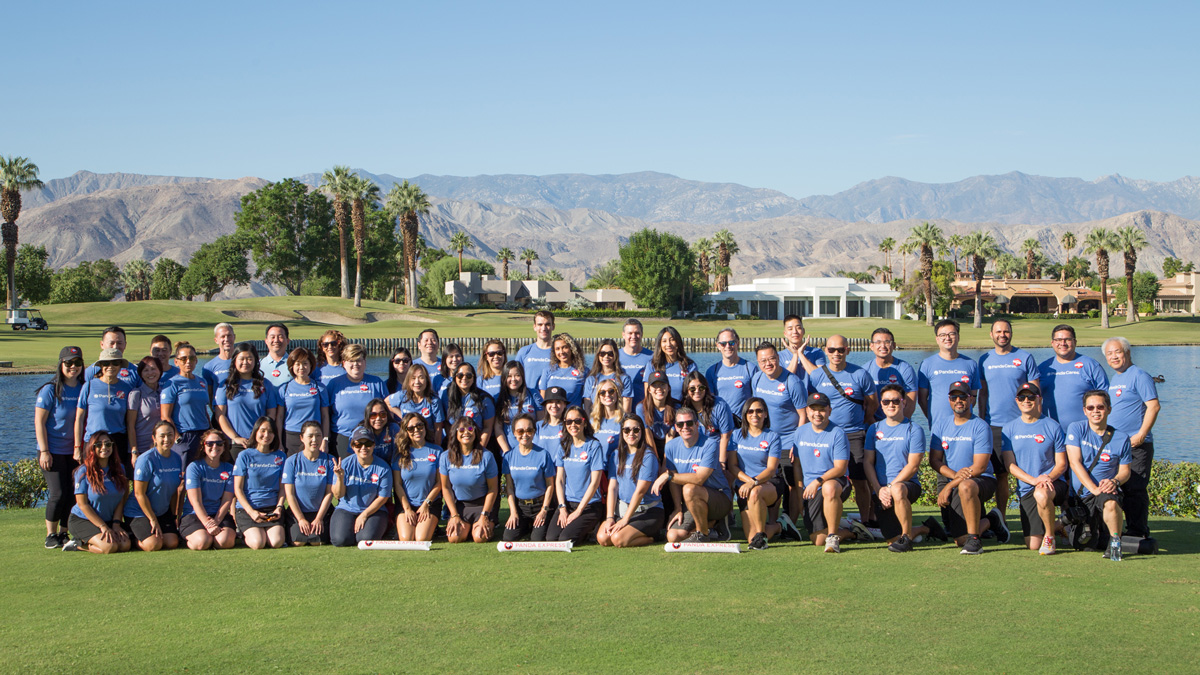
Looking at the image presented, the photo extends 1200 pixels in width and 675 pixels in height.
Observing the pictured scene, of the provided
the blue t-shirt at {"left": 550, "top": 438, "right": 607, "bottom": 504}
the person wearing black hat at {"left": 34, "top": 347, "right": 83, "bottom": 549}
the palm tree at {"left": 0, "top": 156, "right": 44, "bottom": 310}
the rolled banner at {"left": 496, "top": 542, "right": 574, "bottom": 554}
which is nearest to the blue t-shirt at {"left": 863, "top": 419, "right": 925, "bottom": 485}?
the blue t-shirt at {"left": 550, "top": 438, "right": 607, "bottom": 504}

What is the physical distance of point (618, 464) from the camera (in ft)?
28.1

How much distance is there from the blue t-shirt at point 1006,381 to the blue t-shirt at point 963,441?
0.78 meters

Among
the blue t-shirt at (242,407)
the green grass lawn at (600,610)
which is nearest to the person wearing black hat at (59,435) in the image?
the green grass lawn at (600,610)

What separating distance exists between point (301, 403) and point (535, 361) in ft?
8.25

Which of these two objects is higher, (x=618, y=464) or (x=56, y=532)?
(x=618, y=464)

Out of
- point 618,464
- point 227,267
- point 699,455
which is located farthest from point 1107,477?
point 227,267

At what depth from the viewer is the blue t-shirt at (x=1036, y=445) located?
8.19 metres

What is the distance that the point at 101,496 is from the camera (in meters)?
8.31

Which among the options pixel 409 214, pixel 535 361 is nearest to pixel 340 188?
pixel 409 214

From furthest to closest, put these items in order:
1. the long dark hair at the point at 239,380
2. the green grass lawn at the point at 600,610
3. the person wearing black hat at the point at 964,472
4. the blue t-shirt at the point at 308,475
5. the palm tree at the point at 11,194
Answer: the palm tree at the point at 11,194, the long dark hair at the point at 239,380, the blue t-shirt at the point at 308,475, the person wearing black hat at the point at 964,472, the green grass lawn at the point at 600,610

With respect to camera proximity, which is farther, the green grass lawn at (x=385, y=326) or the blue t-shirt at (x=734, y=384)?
the green grass lawn at (x=385, y=326)

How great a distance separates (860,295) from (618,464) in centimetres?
8708

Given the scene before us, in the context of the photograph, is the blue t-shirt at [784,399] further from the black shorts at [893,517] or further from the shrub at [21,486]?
the shrub at [21,486]

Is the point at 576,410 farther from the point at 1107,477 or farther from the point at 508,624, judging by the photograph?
the point at 1107,477
